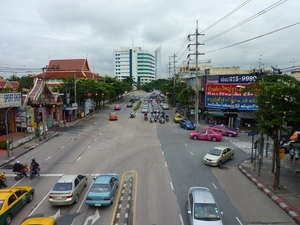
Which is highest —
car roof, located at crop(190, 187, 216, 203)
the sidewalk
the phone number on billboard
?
the phone number on billboard

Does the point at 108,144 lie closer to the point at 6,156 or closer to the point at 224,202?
the point at 6,156

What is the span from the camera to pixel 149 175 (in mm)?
19344

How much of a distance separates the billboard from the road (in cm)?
678

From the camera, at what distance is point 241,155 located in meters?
25.8

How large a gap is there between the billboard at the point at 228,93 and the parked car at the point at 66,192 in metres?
30.7

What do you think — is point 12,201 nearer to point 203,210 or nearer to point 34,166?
point 34,166

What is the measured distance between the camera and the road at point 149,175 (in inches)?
533

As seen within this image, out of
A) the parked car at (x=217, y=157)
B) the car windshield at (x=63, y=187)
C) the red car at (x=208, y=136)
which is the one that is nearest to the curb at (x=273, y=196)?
the parked car at (x=217, y=157)

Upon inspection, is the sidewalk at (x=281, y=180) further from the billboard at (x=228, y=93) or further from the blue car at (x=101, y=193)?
the billboard at (x=228, y=93)

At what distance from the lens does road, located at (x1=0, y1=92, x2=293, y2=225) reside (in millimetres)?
13531

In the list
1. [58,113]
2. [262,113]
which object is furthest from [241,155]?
[58,113]

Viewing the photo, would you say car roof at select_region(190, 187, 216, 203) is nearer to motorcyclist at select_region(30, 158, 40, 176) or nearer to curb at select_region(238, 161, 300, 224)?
curb at select_region(238, 161, 300, 224)

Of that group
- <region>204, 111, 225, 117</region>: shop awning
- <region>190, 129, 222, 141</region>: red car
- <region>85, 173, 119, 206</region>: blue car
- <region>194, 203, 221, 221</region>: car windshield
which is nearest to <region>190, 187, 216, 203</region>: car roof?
<region>194, 203, 221, 221</region>: car windshield

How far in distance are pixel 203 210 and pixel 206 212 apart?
0.17 metres
